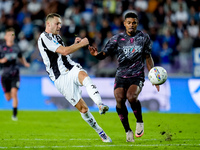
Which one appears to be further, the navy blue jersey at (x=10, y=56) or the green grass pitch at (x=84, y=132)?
the navy blue jersey at (x=10, y=56)

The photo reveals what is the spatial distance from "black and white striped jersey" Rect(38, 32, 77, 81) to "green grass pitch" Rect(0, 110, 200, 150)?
1.34m

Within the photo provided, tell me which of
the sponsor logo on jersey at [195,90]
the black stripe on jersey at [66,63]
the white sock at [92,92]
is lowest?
the sponsor logo on jersey at [195,90]

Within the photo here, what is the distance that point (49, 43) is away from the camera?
24.2 ft

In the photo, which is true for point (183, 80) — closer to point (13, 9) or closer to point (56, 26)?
point (56, 26)

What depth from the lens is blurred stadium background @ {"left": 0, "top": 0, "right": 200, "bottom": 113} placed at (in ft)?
47.2

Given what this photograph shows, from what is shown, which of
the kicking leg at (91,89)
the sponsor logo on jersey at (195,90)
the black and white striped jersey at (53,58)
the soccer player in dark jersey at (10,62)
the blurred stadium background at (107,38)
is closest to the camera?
the kicking leg at (91,89)

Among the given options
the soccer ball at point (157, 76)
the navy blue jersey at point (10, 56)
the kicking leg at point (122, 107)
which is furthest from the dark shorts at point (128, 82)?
the navy blue jersey at point (10, 56)

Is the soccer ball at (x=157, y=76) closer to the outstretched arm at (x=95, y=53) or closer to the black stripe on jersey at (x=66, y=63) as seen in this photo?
the outstretched arm at (x=95, y=53)

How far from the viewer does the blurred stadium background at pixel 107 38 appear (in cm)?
1439

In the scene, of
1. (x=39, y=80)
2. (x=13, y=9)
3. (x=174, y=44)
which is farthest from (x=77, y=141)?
(x=13, y=9)

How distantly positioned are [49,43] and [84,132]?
315 cm

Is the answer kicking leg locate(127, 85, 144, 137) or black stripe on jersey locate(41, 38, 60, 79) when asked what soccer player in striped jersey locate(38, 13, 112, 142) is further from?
kicking leg locate(127, 85, 144, 137)

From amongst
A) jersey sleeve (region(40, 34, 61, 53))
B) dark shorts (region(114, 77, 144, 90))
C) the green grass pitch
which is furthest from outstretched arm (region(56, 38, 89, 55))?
the green grass pitch

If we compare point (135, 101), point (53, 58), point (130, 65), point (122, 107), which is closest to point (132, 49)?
point (130, 65)
